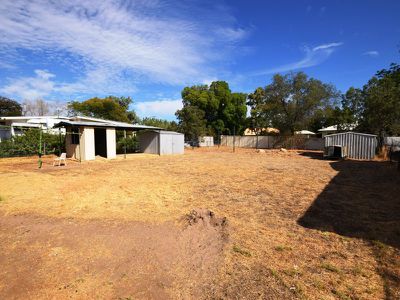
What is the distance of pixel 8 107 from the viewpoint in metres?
40.2

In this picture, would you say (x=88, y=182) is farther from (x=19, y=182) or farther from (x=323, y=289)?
(x=323, y=289)

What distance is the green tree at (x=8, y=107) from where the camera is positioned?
39.2m

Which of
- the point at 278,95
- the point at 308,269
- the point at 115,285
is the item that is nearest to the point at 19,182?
the point at 115,285

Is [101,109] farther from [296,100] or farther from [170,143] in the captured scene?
[296,100]

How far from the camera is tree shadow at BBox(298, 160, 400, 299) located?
385cm

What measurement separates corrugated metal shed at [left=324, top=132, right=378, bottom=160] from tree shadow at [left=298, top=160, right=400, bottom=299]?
37.4 feet

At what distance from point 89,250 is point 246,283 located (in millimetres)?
2661

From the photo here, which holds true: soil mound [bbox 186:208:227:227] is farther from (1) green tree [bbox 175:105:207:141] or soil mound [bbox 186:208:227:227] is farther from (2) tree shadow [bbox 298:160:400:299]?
(1) green tree [bbox 175:105:207:141]

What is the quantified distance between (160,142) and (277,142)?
17645mm

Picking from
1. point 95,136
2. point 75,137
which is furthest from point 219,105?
point 75,137

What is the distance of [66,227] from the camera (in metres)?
5.28

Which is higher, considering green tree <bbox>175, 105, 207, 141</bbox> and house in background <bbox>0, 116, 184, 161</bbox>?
green tree <bbox>175, 105, 207, 141</bbox>

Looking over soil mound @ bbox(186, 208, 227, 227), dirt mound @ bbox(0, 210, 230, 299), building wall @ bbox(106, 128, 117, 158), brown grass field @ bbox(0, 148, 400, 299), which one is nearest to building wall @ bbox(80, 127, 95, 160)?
building wall @ bbox(106, 128, 117, 158)

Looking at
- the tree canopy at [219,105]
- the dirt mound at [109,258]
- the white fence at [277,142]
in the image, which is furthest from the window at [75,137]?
the tree canopy at [219,105]
